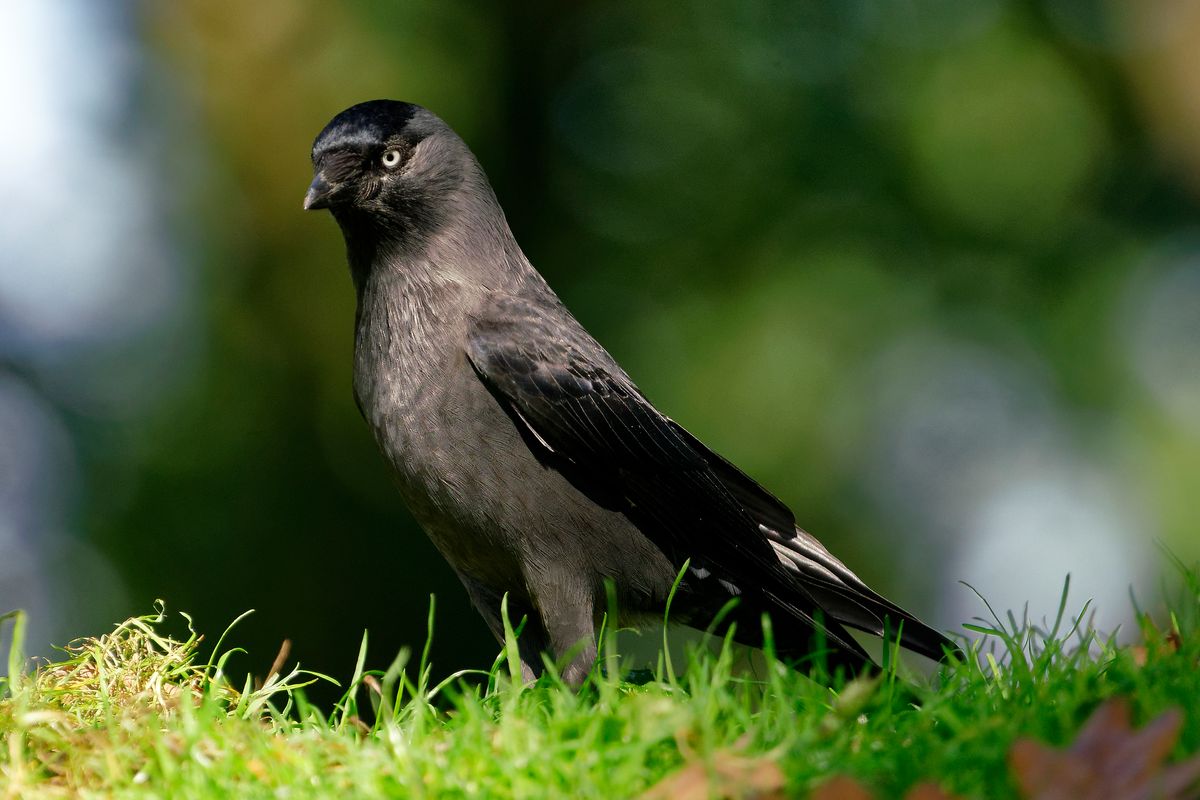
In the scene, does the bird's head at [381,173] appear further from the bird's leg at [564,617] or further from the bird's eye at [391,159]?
the bird's leg at [564,617]

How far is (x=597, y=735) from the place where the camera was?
7.52ft

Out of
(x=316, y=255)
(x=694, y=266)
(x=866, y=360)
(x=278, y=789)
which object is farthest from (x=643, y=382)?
(x=278, y=789)

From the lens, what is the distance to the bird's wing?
12.1 feet

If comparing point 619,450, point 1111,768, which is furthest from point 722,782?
point 619,450

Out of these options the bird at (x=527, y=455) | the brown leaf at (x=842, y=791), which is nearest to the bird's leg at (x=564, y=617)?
the bird at (x=527, y=455)

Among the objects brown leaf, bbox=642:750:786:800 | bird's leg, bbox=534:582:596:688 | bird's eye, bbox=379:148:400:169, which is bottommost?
bird's leg, bbox=534:582:596:688

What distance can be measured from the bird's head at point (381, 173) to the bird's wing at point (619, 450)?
517 millimetres

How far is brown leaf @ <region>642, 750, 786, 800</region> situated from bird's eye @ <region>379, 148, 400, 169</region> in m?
2.69

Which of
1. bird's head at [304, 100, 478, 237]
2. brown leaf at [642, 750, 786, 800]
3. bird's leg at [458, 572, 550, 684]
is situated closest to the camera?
brown leaf at [642, 750, 786, 800]

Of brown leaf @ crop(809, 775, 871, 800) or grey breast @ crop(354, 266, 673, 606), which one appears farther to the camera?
grey breast @ crop(354, 266, 673, 606)

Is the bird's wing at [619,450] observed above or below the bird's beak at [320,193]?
below

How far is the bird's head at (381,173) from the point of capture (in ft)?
13.2

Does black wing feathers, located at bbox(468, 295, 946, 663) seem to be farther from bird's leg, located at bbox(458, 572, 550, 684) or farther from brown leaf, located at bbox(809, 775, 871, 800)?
brown leaf, located at bbox(809, 775, 871, 800)

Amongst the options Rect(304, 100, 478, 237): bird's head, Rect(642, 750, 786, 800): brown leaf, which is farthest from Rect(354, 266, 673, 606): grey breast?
Rect(642, 750, 786, 800): brown leaf
